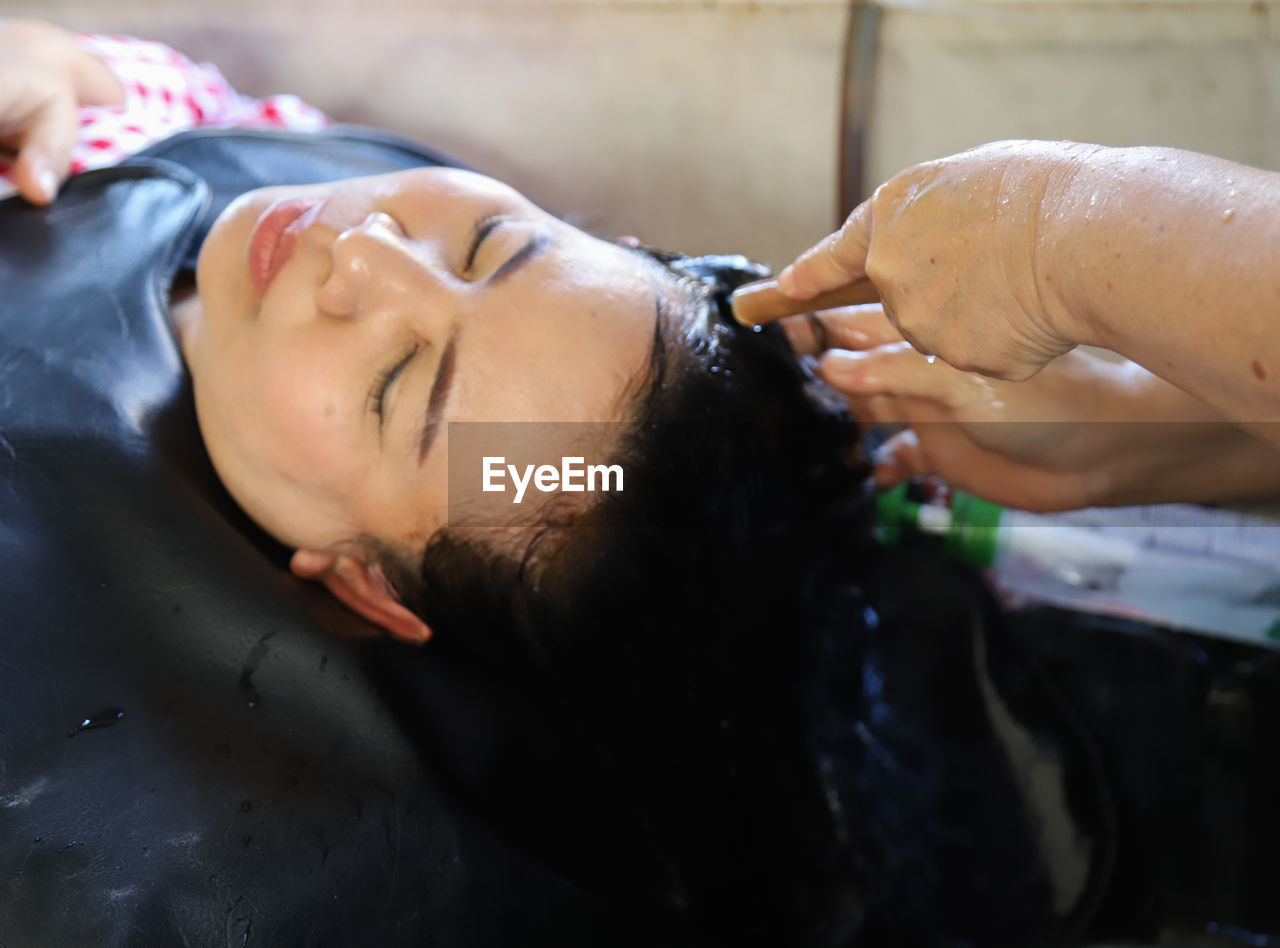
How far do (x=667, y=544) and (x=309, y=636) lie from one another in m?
0.34

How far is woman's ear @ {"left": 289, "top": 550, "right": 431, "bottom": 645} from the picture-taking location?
3.17 feet

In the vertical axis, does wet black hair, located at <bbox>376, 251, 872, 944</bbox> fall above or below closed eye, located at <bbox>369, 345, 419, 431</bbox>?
below

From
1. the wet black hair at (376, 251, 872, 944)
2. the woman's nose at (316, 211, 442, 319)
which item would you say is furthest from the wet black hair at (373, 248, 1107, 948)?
the woman's nose at (316, 211, 442, 319)

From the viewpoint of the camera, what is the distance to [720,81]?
1398 mm

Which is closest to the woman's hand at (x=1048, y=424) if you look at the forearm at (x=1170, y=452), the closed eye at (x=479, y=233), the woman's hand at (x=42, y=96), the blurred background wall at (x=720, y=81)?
the forearm at (x=1170, y=452)

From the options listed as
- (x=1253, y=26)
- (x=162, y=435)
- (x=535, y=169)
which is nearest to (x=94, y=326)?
(x=162, y=435)

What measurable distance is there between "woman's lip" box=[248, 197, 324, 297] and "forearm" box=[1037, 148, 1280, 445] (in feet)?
2.19

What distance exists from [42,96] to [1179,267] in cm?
126

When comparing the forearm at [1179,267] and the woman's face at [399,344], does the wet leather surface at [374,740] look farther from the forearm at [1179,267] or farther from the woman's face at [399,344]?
the forearm at [1179,267]

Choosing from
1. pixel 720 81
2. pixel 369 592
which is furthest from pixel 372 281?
pixel 720 81

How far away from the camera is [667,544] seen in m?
0.92

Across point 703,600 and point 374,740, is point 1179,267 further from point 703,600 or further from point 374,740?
point 374,740

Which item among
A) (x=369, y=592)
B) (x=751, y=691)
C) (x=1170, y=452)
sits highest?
(x=1170, y=452)

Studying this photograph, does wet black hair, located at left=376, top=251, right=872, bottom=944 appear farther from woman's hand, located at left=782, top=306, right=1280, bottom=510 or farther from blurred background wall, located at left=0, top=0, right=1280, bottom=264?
blurred background wall, located at left=0, top=0, right=1280, bottom=264
